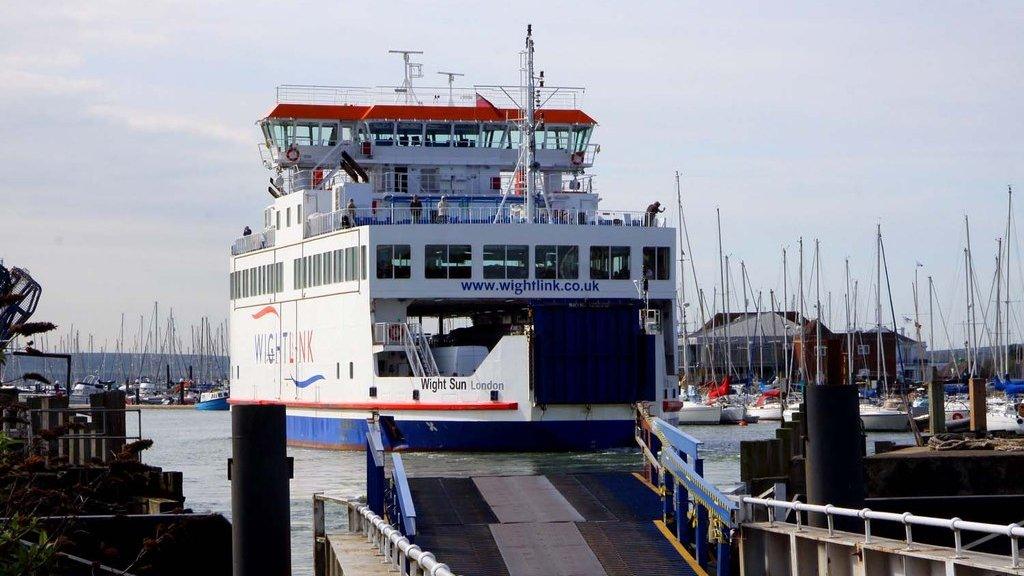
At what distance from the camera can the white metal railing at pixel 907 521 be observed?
1002 centimetres

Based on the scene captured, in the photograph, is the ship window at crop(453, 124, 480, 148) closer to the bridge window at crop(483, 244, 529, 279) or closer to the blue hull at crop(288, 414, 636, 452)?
the bridge window at crop(483, 244, 529, 279)

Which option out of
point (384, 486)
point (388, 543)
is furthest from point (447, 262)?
point (388, 543)

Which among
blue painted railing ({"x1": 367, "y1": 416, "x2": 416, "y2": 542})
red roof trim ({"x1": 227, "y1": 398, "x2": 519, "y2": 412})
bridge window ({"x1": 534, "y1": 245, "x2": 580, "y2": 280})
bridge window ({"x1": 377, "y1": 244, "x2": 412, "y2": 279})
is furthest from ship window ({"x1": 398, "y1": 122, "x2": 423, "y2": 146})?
blue painted railing ({"x1": 367, "y1": 416, "x2": 416, "y2": 542})

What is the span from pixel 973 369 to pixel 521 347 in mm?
43066

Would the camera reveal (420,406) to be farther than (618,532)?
Yes

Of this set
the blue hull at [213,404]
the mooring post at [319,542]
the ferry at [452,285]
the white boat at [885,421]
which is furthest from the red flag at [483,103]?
the blue hull at [213,404]

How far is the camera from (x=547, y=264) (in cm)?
3744

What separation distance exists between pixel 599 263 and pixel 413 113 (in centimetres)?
979

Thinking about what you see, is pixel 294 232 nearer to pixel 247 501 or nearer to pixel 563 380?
pixel 563 380

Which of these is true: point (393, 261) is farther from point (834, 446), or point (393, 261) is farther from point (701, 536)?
point (834, 446)

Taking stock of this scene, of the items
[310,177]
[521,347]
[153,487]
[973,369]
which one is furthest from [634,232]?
[973,369]

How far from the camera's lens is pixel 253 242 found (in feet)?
162

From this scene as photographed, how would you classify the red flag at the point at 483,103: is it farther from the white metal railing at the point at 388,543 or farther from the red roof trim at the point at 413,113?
the white metal railing at the point at 388,543

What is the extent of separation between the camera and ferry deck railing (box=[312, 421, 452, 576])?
12.6m
